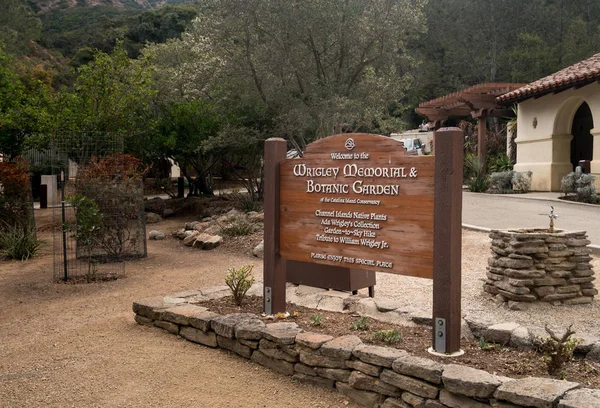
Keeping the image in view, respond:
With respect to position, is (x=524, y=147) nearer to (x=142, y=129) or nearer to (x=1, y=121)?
(x=142, y=129)

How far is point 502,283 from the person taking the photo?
7031 millimetres

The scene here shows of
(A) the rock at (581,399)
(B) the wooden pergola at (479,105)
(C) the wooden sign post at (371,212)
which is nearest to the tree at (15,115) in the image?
(C) the wooden sign post at (371,212)

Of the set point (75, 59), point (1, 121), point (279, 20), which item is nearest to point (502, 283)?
point (279, 20)

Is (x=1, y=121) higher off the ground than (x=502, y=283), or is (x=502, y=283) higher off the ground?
(x=1, y=121)

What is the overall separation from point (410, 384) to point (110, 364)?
9.13 feet

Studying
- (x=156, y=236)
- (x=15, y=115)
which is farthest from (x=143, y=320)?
(x=15, y=115)

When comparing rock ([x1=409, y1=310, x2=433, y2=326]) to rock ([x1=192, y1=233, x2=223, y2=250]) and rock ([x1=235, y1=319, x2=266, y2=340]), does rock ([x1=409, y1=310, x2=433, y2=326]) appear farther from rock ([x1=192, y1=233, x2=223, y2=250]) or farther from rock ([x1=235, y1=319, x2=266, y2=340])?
rock ([x1=192, y1=233, x2=223, y2=250])

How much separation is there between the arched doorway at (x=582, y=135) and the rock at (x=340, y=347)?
2028 cm

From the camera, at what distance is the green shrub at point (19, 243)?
11.7 metres

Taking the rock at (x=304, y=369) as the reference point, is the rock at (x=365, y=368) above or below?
above

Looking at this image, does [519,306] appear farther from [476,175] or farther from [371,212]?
[476,175]

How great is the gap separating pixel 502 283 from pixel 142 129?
1332cm

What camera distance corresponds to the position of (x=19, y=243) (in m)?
11.7

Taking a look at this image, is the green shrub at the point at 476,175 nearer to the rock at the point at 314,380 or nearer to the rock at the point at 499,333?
the rock at the point at 499,333
